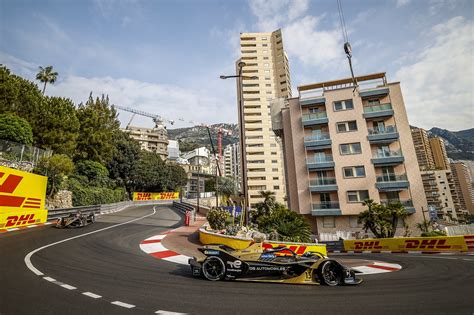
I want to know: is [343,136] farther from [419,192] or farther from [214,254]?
[214,254]

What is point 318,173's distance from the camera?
104 ft

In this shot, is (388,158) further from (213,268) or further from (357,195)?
(213,268)

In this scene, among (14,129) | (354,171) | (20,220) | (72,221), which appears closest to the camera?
(20,220)

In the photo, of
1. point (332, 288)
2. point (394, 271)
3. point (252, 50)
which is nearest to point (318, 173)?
point (394, 271)

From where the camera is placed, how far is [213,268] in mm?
6141

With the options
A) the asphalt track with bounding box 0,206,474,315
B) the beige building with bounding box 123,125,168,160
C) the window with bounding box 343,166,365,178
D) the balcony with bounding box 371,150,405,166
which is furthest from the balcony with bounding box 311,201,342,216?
the beige building with bounding box 123,125,168,160

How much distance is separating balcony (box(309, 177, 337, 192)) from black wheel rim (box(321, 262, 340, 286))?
26037 mm

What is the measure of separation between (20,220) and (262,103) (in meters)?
77.6

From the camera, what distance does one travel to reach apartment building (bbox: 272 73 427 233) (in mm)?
28594

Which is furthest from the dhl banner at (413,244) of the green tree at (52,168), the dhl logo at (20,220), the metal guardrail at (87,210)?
the green tree at (52,168)

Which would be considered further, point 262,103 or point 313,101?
point 262,103

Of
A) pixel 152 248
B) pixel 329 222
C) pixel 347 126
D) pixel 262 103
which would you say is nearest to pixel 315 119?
pixel 347 126

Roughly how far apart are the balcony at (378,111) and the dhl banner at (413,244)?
20943 millimetres

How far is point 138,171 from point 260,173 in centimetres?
4165
